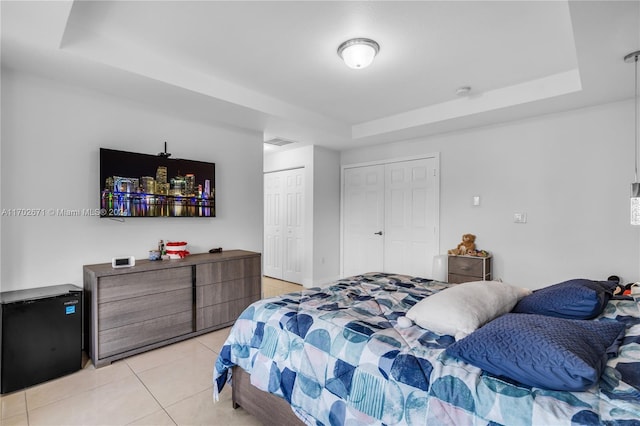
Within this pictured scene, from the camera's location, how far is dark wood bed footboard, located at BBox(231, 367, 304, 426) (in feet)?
5.42

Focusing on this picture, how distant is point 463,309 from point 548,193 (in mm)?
2820

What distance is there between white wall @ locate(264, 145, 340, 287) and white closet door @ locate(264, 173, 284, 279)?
53cm

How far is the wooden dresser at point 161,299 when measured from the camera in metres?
2.63

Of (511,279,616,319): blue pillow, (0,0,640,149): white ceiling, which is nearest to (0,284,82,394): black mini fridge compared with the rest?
(0,0,640,149): white ceiling

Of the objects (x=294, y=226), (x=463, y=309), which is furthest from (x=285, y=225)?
(x=463, y=309)

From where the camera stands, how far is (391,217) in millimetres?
4910

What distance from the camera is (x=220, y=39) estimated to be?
245 cm

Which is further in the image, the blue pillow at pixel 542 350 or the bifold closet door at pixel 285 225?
the bifold closet door at pixel 285 225

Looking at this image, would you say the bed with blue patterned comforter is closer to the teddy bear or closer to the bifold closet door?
the teddy bear

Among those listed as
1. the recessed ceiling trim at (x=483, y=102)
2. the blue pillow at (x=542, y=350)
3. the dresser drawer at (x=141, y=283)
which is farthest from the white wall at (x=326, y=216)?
the blue pillow at (x=542, y=350)

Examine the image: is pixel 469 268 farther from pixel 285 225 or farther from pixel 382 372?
pixel 285 225

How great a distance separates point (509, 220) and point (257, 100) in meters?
3.16

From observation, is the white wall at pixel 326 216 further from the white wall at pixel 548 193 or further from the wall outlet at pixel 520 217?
the wall outlet at pixel 520 217

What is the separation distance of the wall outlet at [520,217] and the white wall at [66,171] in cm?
360
